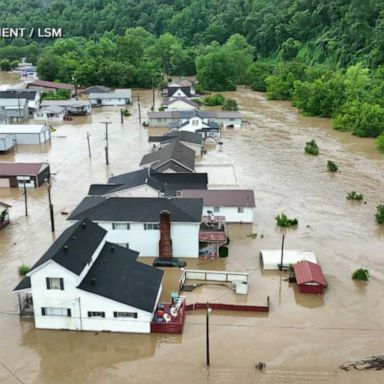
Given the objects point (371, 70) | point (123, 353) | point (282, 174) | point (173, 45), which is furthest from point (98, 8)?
point (123, 353)

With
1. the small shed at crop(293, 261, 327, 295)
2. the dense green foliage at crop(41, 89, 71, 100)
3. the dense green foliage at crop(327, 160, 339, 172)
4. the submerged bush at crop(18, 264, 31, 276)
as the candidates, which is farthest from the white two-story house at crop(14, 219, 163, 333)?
the dense green foliage at crop(41, 89, 71, 100)

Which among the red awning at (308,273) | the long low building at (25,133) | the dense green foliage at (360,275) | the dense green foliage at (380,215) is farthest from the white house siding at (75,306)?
the long low building at (25,133)

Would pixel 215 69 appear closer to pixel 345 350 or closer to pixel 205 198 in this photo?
pixel 205 198

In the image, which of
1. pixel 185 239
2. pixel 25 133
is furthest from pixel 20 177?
pixel 185 239

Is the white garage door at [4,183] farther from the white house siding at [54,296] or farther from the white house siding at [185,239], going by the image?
the white house siding at [54,296]

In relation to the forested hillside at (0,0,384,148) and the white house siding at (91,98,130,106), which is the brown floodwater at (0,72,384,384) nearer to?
the forested hillside at (0,0,384,148)

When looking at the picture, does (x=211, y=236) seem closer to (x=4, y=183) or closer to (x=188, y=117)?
(x=4, y=183)
